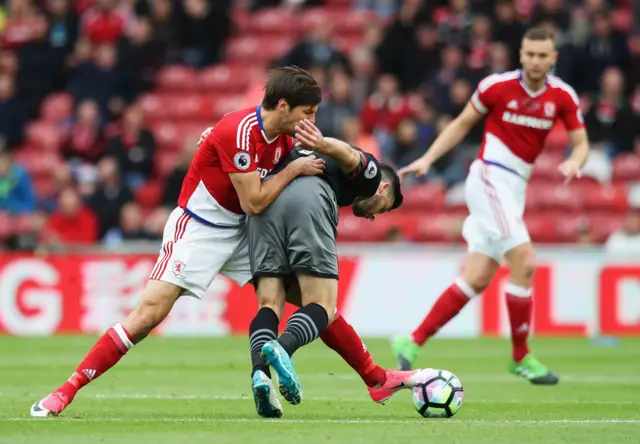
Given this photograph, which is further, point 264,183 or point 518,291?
point 518,291

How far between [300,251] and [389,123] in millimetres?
11060

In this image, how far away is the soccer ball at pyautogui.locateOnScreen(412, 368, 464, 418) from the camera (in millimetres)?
7078

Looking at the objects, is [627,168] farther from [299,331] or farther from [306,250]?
[299,331]

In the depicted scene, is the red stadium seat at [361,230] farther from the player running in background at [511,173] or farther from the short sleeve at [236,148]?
the short sleeve at [236,148]

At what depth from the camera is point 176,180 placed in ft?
57.0

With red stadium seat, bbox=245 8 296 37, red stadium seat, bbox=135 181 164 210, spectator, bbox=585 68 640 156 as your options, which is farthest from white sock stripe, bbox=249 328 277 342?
red stadium seat, bbox=245 8 296 37

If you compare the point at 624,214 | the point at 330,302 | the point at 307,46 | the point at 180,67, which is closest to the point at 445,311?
the point at 330,302

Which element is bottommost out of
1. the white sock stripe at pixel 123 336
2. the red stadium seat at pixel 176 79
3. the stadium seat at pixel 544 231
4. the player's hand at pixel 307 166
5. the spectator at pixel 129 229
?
the stadium seat at pixel 544 231

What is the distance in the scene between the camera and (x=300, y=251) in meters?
6.95

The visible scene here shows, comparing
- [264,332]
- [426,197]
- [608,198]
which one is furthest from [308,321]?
[608,198]

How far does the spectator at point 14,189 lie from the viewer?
17.2m

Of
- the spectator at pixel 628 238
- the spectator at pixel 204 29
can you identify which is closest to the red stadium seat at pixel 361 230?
the spectator at pixel 628 238

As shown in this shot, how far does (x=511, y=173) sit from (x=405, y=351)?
1.52m

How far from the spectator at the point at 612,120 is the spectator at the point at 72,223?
258 inches
